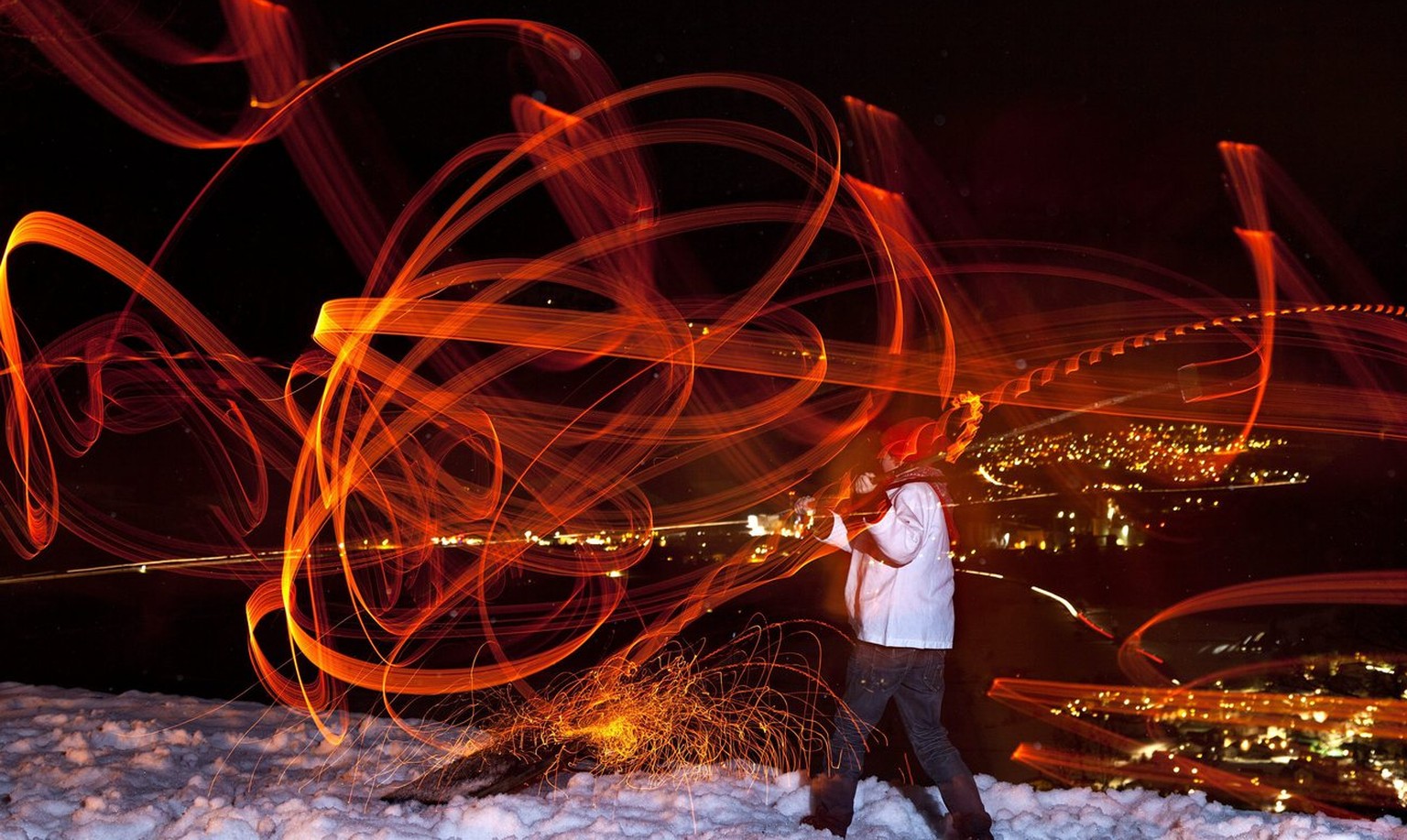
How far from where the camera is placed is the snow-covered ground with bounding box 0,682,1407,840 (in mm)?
4953

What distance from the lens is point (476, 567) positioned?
790 inches

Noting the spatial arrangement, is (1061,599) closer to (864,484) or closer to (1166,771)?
(1166,771)

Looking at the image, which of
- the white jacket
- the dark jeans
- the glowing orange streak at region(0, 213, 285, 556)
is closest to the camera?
the white jacket

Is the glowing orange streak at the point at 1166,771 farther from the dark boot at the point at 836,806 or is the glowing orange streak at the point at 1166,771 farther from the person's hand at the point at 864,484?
the person's hand at the point at 864,484

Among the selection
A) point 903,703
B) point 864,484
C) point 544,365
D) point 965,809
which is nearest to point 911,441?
point 864,484

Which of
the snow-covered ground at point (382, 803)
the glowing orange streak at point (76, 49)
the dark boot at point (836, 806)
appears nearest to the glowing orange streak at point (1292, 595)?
the snow-covered ground at point (382, 803)

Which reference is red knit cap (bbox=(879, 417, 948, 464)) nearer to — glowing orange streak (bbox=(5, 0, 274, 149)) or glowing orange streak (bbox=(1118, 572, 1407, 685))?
glowing orange streak (bbox=(5, 0, 274, 149))

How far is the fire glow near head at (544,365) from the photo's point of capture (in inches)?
372

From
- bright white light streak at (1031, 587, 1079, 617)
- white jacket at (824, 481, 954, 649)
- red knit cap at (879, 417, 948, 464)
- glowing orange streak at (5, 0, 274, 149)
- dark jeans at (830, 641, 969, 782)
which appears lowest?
bright white light streak at (1031, 587, 1079, 617)

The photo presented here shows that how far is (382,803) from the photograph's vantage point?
534 cm

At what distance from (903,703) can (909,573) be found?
0.61 metres

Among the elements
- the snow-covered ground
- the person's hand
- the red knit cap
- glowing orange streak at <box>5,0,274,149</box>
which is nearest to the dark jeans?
the snow-covered ground

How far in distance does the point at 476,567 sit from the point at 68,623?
711 cm

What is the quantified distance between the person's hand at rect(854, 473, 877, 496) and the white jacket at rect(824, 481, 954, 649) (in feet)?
0.56
